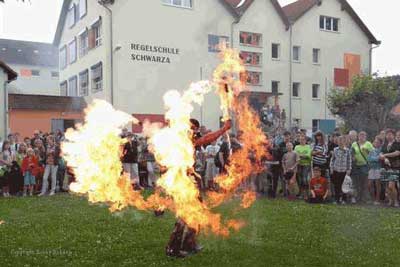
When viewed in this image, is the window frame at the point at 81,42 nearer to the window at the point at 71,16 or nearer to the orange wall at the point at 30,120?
the window at the point at 71,16

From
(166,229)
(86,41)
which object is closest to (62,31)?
(86,41)

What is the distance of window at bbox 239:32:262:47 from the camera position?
3590cm

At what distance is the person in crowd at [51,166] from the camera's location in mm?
16703

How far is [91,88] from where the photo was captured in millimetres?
34906

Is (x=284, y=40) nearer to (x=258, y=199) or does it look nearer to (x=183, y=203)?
(x=258, y=199)

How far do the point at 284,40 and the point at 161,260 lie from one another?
106 ft

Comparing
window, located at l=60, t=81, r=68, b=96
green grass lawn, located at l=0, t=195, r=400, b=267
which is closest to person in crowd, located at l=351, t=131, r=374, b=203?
green grass lawn, located at l=0, t=195, r=400, b=267

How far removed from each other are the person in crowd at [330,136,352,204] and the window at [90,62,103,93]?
21.1 meters

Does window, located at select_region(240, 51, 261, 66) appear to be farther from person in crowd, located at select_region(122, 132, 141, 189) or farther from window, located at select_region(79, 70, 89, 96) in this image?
person in crowd, located at select_region(122, 132, 141, 189)

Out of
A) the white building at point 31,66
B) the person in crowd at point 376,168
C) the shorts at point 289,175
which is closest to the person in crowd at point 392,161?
the person in crowd at point 376,168

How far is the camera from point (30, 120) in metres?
33.2

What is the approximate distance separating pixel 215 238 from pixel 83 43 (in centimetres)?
2948

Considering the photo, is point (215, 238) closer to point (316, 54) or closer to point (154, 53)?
point (154, 53)

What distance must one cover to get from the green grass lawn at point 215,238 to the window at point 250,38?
23.8m
